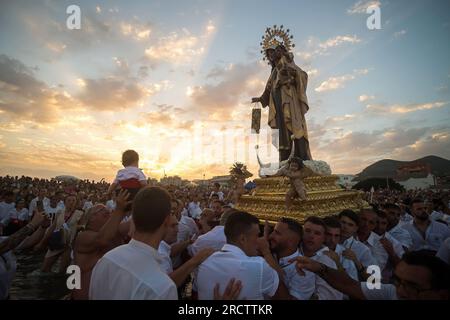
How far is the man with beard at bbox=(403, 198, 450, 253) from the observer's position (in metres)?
5.72

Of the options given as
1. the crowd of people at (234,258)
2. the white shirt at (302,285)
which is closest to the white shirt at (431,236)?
the crowd of people at (234,258)

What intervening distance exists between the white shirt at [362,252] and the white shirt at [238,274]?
2436 millimetres

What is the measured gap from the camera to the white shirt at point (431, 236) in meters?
5.69

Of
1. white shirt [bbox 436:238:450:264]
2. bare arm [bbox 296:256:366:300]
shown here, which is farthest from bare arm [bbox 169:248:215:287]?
white shirt [bbox 436:238:450:264]

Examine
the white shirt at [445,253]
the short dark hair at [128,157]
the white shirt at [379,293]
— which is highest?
the short dark hair at [128,157]

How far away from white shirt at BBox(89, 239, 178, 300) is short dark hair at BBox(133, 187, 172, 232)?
0.51 feet

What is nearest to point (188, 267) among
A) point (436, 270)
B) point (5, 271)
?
point (436, 270)

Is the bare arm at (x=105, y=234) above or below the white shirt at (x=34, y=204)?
above

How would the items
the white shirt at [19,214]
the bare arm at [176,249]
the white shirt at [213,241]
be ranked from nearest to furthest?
the white shirt at [213,241] → the bare arm at [176,249] → the white shirt at [19,214]

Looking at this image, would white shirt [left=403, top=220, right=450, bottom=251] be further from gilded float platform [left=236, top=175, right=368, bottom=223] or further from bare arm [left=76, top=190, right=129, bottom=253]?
bare arm [left=76, top=190, right=129, bottom=253]

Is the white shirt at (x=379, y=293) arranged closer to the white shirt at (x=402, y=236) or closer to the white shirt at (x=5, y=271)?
the white shirt at (x=402, y=236)

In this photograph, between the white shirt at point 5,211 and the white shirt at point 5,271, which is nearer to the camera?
the white shirt at point 5,271

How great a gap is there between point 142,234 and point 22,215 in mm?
11030
